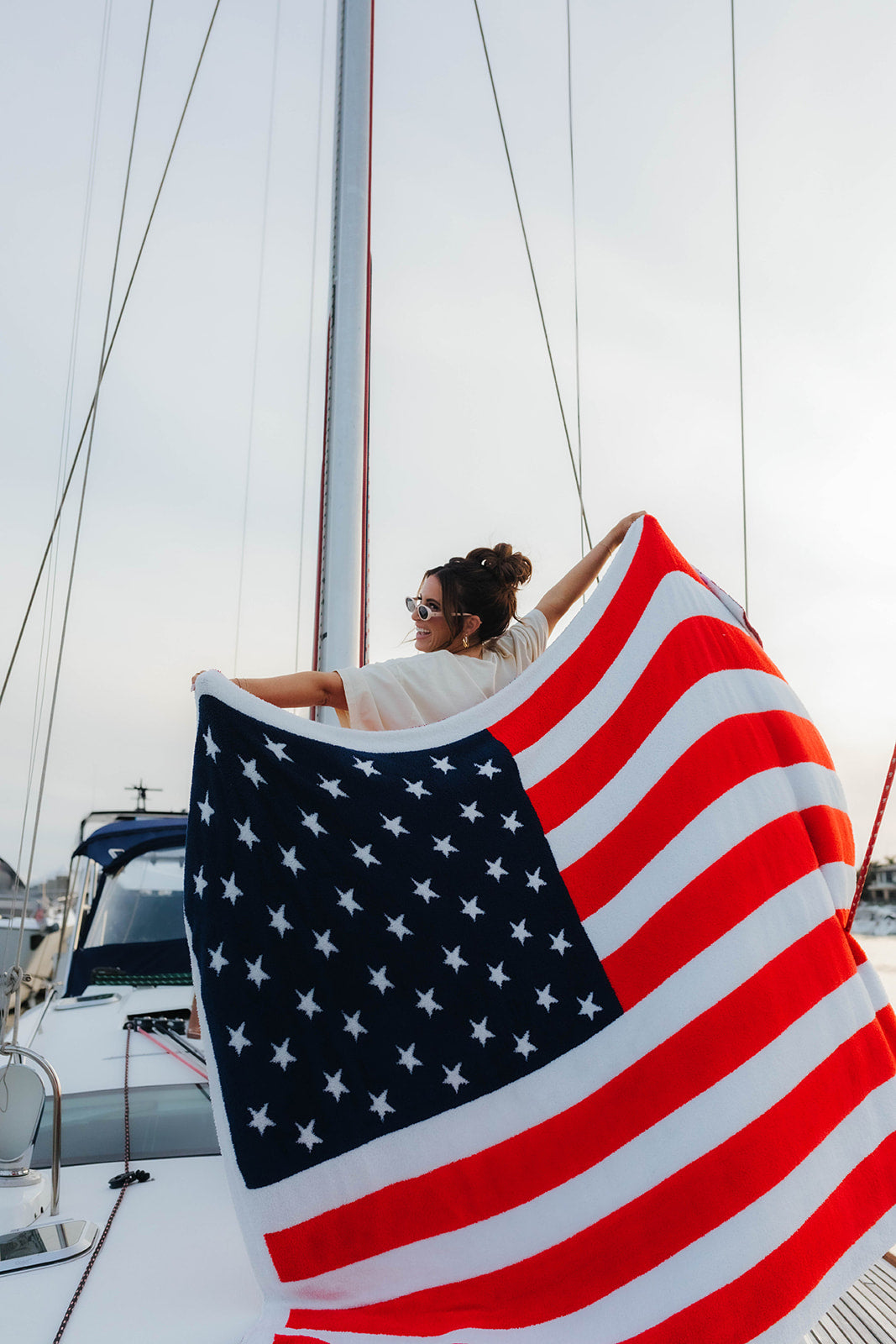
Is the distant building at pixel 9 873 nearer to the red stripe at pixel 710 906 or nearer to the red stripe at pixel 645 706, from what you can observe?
the red stripe at pixel 645 706

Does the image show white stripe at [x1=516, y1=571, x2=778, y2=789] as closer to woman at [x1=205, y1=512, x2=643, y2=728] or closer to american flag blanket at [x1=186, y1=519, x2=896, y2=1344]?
american flag blanket at [x1=186, y1=519, x2=896, y2=1344]

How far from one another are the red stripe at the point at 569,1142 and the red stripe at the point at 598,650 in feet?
2.38

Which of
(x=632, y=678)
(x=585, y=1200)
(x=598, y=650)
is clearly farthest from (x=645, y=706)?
(x=585, y=1200)

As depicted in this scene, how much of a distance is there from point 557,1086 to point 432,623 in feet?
3.78

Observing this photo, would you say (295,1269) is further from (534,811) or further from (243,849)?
(534,811)

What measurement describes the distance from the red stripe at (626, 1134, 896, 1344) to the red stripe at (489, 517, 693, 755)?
Result: 110 cm

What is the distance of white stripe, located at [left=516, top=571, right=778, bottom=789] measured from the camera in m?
2.20

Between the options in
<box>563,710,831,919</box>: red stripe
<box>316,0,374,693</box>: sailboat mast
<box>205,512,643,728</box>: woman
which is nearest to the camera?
<box>563,710,831,919</box>: red stripe

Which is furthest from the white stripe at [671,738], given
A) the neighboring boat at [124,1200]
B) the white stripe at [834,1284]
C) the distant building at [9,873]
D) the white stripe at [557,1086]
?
the distant building at [9,873]

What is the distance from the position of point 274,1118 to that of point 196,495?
2377 mm

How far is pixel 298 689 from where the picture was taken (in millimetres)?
2123

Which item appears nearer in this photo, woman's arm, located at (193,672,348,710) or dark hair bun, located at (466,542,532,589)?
woman's arm, located at (193,672,348,710)

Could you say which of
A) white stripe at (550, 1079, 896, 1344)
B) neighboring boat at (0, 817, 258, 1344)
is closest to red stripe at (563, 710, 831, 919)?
white stripe at (550, 1079, 896, 1344)

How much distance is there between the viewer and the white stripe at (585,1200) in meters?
1.69
